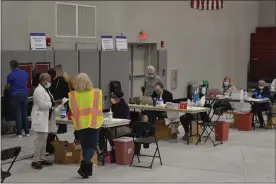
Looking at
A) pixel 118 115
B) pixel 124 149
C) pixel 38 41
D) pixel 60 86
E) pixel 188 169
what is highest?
pixel 38 41

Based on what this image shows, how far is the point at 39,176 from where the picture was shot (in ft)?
21.6

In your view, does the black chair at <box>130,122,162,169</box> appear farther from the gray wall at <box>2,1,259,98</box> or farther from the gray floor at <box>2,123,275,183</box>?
the gray wall at <box>2,1,259,98</box>

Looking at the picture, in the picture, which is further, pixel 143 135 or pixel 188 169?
pixel 143 135

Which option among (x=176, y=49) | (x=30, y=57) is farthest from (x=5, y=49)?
(x=176, y=49)

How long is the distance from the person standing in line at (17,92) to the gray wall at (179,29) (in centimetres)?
174

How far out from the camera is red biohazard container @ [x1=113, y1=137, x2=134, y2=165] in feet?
23.7

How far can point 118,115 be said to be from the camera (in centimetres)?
764

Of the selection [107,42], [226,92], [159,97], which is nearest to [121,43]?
[107,42]

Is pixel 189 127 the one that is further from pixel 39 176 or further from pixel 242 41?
pixel 242 41

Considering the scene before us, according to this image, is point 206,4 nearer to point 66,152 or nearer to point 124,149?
point 124,149

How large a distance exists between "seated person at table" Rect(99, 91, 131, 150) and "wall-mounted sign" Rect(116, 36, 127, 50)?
7065mm

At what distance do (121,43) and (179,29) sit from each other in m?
3.98

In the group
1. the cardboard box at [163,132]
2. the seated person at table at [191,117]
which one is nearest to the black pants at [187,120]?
the seated person at table at [191,117]

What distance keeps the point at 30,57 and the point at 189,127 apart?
4.38 meters
